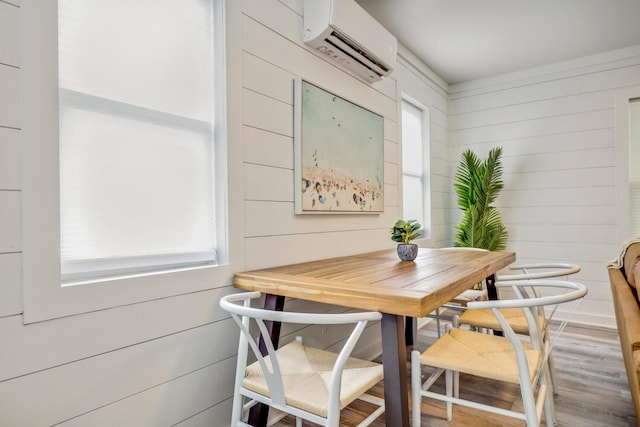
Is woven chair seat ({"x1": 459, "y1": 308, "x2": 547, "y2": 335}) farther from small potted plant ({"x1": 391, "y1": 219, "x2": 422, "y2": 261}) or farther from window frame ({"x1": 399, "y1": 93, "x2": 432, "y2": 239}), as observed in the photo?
window frame ({"x1": 399, "y1": 93, "x2": 432, "y2": 239})

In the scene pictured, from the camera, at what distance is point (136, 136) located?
138 centimetres

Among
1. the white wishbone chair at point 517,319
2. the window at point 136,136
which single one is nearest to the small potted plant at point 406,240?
the white wishbone chair at point 517,319

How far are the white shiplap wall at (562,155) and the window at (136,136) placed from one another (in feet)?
11.0

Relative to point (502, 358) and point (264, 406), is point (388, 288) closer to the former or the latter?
point (502, 358)

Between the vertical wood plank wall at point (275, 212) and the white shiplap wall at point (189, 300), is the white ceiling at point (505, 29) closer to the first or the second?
the vertical wood plank wall at point (275, 212)

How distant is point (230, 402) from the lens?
65.1 inches

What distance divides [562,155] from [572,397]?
2.43m

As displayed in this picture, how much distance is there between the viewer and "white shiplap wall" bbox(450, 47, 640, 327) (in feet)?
11.2

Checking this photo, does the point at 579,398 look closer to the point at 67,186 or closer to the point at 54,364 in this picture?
the point at 54,364

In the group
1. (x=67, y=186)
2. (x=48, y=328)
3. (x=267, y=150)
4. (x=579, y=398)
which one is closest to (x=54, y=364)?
(x=48, y=328)

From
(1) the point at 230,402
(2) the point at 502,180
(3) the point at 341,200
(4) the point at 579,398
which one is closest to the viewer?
(1) the point at 230,402

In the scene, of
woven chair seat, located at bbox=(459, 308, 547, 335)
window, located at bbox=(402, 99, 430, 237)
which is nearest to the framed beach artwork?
window, located at bbox=(402, 99, 430, 237)

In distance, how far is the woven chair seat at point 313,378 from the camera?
114cm

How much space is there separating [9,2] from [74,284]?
33.0 inches
